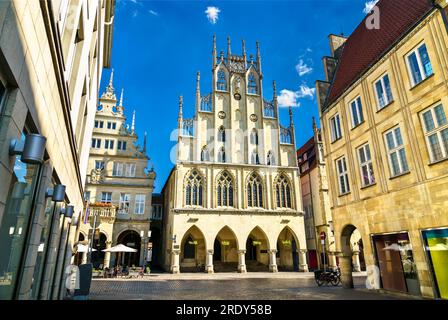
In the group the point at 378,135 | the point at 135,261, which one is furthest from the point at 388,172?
the point at 135,261

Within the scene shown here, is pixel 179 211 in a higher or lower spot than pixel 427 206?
higher

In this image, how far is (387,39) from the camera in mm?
12102

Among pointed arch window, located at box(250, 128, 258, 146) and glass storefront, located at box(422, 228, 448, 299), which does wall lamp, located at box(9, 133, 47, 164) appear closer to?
glass storefront, located at box(422, 228, 448, 299)

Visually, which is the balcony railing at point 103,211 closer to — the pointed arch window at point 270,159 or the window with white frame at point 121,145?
the window with white frame at point 121,145

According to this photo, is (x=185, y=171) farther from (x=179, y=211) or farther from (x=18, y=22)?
(x=18, y=22)

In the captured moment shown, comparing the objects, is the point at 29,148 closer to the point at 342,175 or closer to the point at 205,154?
the point at 342,175

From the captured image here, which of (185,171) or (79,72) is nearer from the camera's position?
(79,72)

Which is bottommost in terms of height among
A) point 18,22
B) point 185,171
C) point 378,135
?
point 18,22

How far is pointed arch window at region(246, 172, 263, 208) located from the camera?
31812 millimetres

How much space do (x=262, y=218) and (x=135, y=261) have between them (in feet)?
53.3

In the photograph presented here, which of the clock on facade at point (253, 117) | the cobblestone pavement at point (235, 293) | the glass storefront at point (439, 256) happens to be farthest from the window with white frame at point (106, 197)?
the glass storefront at point (439, 256)

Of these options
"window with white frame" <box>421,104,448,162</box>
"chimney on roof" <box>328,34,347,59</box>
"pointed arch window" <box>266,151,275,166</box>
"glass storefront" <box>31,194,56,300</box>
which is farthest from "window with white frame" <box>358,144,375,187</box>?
"pointed arch window" <box>266,151,275,166</box>

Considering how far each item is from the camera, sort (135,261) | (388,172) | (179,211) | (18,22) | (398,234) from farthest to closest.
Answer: (135,261) → (179,211) → (388,172) → (398,234) → (18,22)

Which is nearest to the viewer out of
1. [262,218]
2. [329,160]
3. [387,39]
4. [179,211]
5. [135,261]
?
[387,39]
